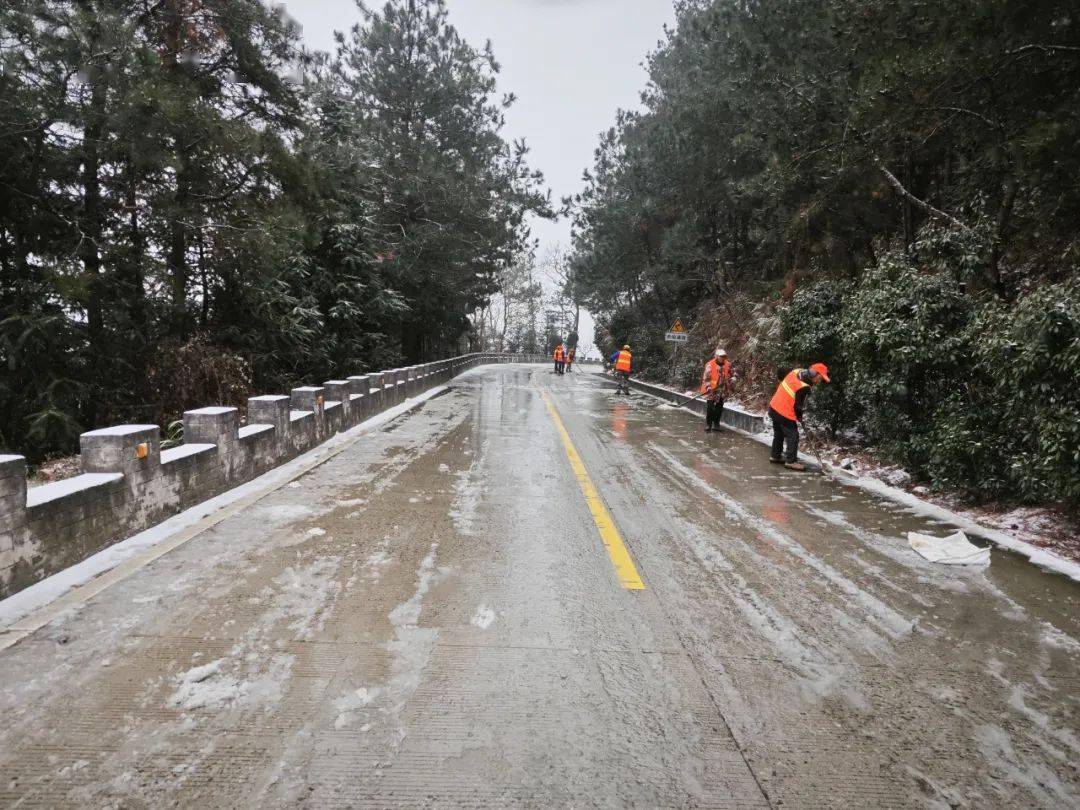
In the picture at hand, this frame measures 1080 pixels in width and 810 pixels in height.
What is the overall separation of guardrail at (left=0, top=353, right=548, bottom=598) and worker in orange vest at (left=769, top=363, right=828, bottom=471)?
277 inches

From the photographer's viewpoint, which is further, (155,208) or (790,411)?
(155,208)

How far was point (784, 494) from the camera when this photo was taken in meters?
7.57

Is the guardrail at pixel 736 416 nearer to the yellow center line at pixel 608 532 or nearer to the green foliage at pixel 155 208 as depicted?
the yellow center line at pixel 608 532

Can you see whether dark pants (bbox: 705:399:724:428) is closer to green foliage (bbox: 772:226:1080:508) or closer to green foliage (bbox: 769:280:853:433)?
green foliage (bbox: 769:280:853:433)

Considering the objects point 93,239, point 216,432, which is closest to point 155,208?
point 93,239

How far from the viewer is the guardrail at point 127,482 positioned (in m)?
4.11

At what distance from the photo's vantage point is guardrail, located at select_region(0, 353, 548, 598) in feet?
13.5

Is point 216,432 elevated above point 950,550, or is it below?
above

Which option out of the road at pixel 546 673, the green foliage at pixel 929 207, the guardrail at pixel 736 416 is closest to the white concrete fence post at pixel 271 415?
the road at pixel 546 673

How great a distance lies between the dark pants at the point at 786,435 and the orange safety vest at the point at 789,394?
76 millimetres

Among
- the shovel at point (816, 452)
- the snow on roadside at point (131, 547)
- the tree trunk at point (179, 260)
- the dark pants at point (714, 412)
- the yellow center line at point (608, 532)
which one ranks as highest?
the tree trunk at point (179, 260)

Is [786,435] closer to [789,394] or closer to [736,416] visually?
[789,394]

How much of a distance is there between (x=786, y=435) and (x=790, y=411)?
0.39 meters

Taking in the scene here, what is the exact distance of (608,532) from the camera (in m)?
5.71
